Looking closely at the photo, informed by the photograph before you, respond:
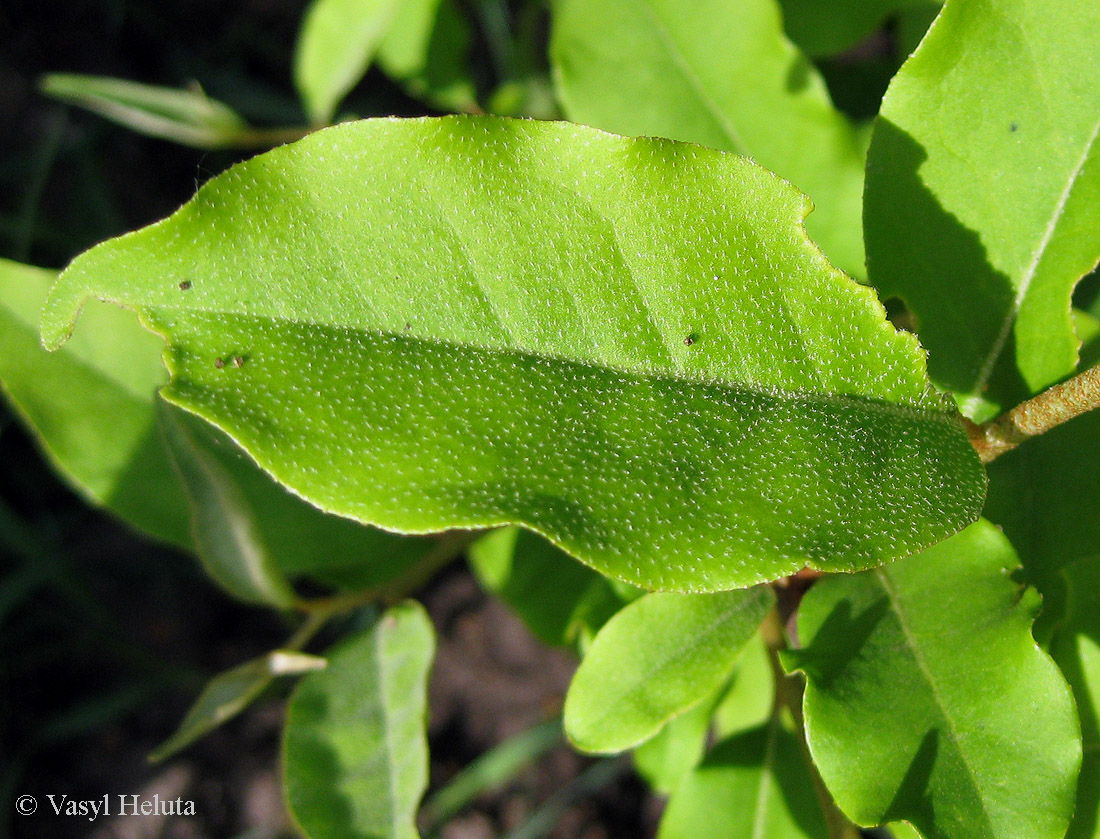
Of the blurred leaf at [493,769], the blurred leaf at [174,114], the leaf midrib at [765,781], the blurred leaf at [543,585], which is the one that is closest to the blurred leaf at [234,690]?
the blurred leaf at [543,585]

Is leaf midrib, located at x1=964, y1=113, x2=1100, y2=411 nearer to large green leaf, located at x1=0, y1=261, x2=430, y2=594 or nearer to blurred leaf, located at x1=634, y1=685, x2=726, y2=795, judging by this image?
blurred leaf, located at x1=634, y1=685, x2=726, y2=795

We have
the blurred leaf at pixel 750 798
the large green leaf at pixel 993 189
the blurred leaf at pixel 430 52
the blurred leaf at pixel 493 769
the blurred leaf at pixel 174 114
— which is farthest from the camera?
the blurred leaf at pixel 493 769

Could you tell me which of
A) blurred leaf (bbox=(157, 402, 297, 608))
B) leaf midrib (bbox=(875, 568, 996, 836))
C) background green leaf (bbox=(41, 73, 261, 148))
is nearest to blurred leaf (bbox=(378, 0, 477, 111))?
background green leaf (bbox=(41, 73, 261, 148))

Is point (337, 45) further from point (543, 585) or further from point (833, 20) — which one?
point (543, 585)

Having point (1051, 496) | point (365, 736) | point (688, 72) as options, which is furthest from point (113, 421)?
point (1051, 496)

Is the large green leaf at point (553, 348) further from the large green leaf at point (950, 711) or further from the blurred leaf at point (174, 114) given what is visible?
the blurred leaf at point (174, 114)

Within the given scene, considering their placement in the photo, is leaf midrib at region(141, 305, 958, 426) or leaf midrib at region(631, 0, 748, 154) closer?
leaf midrib at region(141, 305, 958, 426)
